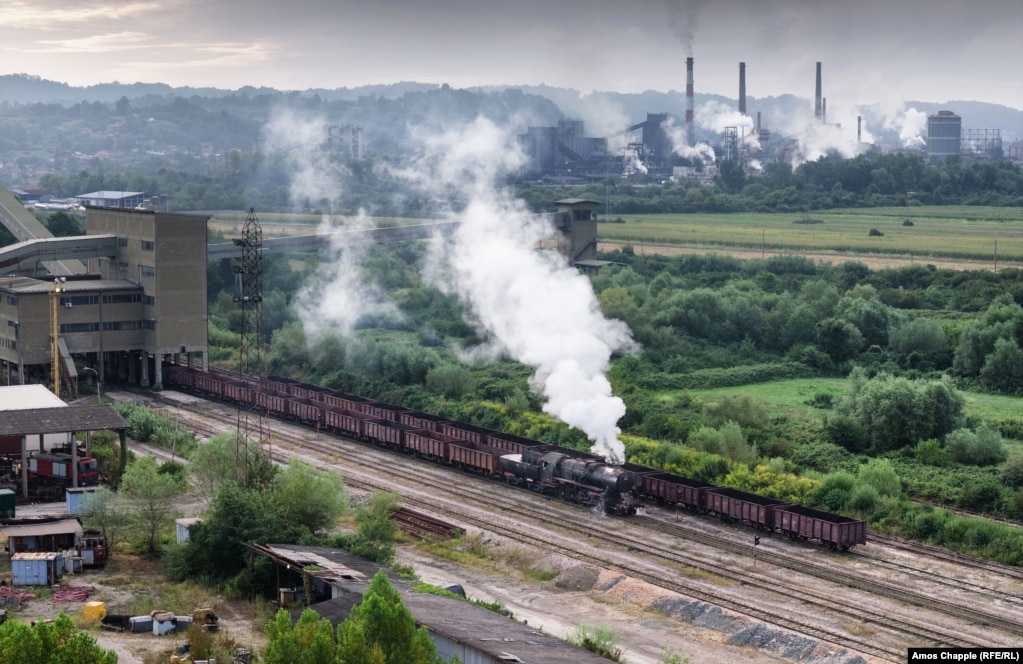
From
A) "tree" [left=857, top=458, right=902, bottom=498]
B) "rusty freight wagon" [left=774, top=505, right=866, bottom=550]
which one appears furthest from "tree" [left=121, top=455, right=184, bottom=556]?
"tree" [left=857, top=458, right=902, bottom=498]

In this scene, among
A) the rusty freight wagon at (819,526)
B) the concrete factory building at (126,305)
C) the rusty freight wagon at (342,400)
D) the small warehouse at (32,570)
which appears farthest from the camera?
the concrete factory building at (126,305)

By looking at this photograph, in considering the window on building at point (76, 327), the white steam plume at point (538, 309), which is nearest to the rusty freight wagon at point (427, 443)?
the white steam plume at point (538, 309)

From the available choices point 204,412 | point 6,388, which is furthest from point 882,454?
point 6,388

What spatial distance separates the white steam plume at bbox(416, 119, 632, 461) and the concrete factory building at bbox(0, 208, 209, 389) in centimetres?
1760

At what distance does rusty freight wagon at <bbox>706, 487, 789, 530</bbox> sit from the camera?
48.4 m

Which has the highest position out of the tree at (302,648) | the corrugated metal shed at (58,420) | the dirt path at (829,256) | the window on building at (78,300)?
the dirt path at (829,256)

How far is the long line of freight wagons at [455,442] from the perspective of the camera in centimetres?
4762

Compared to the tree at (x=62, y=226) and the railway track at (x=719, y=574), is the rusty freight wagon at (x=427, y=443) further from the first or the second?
the tree at (x=62, y=226)

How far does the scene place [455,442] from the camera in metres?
59.9

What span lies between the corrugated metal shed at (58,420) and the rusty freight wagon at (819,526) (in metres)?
26.0

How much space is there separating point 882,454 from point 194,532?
31014 mm

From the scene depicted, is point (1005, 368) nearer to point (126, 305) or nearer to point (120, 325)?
point (126, 305)

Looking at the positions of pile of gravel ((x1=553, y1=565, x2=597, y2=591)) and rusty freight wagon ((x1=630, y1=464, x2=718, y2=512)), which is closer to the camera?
pile of gravel ((x1=553, y1=565, x2=597, y2=591))

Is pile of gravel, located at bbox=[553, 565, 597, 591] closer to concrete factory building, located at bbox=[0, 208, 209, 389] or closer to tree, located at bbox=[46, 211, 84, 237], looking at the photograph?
concrete factory building, located at bbox=[0, 208, 209, 389]
